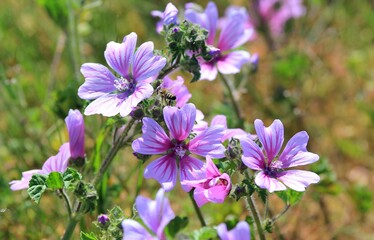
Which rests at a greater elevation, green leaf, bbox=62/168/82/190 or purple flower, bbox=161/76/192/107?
purple flower, bbox=161/76/192/107

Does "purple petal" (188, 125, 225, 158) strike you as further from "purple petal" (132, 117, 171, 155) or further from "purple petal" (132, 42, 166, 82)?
"purple petal" (132, 42, 166, 82)

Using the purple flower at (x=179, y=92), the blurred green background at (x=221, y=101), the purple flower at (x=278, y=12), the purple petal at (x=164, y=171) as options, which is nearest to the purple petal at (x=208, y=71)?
the purple flower at (x=179, y=92)

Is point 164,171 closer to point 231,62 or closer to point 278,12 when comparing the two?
point 231,62

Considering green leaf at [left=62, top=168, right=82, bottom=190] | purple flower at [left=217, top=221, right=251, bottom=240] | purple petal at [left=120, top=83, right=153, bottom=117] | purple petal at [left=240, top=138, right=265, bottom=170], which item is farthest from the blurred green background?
purple flower at [left=217, top=221, right=251, bottom=240]

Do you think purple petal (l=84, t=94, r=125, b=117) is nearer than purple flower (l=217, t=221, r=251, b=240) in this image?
No

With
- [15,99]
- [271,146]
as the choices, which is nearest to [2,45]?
[15,99]

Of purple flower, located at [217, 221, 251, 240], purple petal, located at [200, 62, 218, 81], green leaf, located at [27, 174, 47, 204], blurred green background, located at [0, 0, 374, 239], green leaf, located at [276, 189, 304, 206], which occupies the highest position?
purple petal, located at [200, 62, 218, 81]
